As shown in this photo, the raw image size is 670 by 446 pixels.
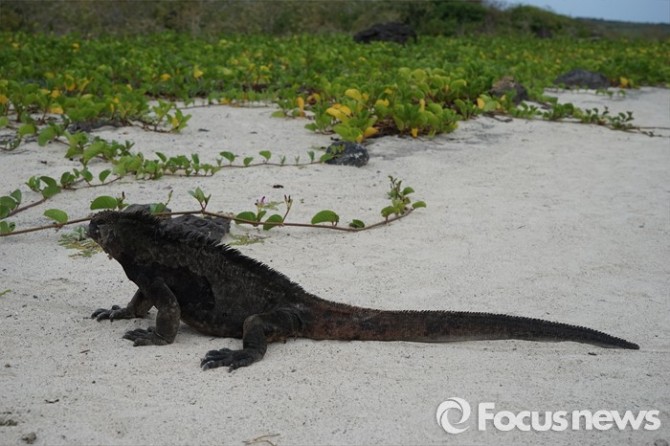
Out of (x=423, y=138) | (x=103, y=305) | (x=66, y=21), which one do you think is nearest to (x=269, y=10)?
(x=66, y=21)

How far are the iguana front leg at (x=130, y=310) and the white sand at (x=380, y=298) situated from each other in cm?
5

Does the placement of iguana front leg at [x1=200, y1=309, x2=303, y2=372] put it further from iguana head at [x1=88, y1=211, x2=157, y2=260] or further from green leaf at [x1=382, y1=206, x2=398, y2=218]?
green leaf at [x1=382, y1=206, x2=398, y2=218]

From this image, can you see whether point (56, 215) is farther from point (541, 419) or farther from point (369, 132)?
point (369, 132)

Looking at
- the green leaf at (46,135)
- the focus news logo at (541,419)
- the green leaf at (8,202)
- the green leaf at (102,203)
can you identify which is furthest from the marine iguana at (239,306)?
the green leaf at (46,135)

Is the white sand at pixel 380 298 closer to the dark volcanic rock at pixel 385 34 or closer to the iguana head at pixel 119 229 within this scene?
the iguana head at pixel 119 229

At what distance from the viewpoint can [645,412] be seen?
263 cm

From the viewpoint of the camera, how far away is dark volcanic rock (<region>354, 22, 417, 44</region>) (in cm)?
1680

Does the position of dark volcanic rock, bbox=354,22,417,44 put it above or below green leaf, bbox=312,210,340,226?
above

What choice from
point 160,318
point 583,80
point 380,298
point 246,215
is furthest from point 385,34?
point 160,318

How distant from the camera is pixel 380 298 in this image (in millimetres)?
3814

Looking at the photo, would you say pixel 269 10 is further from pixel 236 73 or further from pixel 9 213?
pixel 9 213

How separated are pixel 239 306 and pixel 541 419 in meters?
1.34

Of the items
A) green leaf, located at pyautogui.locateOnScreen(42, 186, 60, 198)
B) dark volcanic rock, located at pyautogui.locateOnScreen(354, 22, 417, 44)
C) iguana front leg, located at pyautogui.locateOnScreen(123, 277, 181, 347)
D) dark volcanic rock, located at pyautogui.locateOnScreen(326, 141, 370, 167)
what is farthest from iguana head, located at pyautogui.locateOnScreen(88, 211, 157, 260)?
dark volcanic rock, located at pyautogui.locateOnScreen(354, 22, 417, 44)

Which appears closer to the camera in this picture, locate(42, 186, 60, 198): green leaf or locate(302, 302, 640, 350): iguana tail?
locate(302, 302, 640, 350): iguana tail
